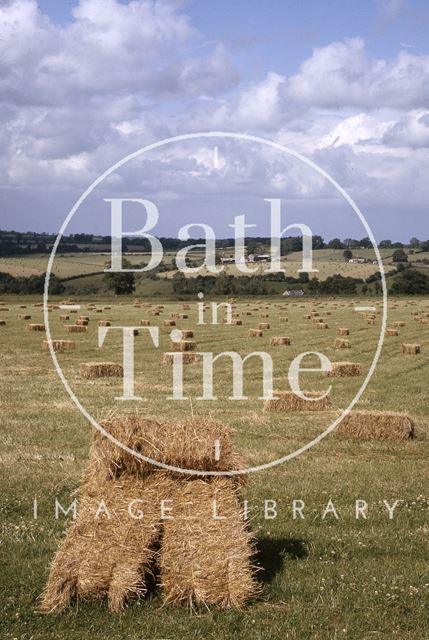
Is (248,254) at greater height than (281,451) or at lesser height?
greater

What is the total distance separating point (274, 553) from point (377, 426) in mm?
7579

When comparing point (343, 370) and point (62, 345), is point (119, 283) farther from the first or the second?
point (343, 370)

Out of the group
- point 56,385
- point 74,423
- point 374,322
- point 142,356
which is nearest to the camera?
point 74,423

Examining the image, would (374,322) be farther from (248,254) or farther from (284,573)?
(284,573)

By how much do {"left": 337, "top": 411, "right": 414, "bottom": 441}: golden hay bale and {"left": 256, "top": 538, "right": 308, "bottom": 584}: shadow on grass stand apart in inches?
269

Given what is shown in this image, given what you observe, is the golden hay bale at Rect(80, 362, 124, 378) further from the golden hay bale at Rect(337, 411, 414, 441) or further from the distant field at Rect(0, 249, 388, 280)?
the distant field at Rect(0, 249, 388, 280)

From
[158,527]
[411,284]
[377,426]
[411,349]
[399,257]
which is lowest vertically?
[411,349]

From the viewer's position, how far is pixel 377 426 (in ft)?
55.0

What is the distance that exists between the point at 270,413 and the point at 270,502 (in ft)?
25.8

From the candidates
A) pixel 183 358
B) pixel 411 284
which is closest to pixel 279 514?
pixel 183 358

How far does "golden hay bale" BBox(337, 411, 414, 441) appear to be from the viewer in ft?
54.7

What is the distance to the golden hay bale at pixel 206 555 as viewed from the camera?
811 centimetres

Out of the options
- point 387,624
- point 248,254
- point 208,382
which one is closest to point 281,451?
point 387,624

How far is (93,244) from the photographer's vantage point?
136 metres
